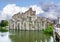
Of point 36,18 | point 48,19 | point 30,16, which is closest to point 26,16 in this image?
point 30,16

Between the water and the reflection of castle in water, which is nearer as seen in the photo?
the water

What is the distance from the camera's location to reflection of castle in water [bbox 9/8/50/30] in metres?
27.4

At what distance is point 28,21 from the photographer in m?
29.1

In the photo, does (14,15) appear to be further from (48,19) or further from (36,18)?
(48,19)

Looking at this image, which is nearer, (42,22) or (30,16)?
(42,22)

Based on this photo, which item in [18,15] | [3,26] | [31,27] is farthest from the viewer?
[18,15]

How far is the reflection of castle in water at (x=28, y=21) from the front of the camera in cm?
2736

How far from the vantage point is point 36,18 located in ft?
94.4

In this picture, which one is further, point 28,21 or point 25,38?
point 28,21

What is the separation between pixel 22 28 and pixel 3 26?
2.47m

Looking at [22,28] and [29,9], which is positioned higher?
[29,9]

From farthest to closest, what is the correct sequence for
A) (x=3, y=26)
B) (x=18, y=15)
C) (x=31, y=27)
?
(x=18, y=15)
(x=31, y=27)
(x=3, y=26)

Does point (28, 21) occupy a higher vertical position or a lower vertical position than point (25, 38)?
higher

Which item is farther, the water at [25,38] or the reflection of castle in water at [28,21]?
the reflection of castle in water at [28,21]
